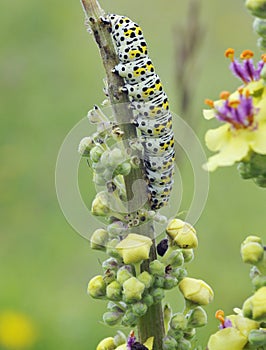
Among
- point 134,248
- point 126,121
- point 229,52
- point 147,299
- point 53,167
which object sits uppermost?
point 53,167

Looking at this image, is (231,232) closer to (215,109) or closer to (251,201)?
(251,201)

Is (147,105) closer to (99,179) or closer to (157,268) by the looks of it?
(99,179)

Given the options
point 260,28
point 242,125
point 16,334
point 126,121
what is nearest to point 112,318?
point 126,121

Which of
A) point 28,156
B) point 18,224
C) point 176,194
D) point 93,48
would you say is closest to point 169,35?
point 93,48

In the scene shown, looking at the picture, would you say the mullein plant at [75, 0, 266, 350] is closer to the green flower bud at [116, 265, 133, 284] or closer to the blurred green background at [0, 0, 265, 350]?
the green flower bud at [116, 265, 133, 284]

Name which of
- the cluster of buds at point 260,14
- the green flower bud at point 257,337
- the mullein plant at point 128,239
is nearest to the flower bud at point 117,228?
the mullein plant at point 128,239

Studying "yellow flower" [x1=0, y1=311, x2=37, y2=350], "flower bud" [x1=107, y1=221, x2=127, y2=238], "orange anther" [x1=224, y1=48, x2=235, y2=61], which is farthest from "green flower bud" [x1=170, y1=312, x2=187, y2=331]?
"yellow flower" [x1=0, y1=311, x2=37, y2=350]
